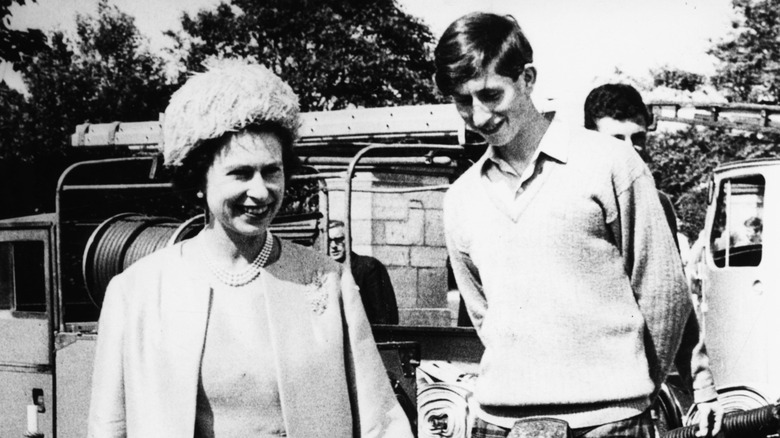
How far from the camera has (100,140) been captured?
8.82 metres

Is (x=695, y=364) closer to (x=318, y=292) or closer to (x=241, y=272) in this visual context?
(x=318, y=292)

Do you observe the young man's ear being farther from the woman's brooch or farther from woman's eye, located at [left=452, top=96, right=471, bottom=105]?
the woman's brooch

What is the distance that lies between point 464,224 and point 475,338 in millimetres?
3847

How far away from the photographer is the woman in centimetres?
248

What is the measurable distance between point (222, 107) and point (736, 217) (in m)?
7.23

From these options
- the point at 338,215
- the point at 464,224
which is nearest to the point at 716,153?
the point at 338,215

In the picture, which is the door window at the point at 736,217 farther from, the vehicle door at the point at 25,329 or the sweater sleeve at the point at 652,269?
the sweater sleeve at the point at 652,269

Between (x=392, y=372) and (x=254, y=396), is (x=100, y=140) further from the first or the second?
(x=254, y=396)

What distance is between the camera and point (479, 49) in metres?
2.84

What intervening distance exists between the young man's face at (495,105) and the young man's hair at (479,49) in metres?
0.02

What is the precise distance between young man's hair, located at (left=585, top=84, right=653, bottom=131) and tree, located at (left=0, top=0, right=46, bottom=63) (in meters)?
8.84

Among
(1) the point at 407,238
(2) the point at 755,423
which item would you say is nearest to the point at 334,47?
(1) the point at 407,238

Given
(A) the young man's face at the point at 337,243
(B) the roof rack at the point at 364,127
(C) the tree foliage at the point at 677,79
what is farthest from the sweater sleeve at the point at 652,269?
(C) the tree foliage at the point at 677,79

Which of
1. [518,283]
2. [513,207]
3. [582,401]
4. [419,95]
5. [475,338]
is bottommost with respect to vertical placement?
[475,338]
